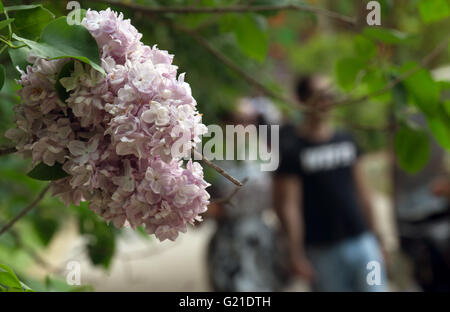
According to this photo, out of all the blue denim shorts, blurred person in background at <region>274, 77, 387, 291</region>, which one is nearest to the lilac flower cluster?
blurred person in background at <region>274, 77, 387, 291</region>

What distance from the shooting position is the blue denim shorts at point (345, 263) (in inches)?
104

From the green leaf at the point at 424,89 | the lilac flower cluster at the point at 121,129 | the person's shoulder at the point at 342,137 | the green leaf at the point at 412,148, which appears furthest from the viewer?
the person's shoulder at the point at 342,137

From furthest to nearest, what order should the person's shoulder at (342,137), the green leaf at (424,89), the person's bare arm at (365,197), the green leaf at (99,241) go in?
1. the person's bare arm at (365,197)
2. the person's shoulder at (342,137)
3. the green leaf at (99,241)
4. the green leaf at (424,89)

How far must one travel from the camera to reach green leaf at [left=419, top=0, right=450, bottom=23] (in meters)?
1.15

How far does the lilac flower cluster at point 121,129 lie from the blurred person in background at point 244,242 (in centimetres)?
225

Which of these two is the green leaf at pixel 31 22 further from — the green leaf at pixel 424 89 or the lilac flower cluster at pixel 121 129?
the green leaf at pixel 424 89

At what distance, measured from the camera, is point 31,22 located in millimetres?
677

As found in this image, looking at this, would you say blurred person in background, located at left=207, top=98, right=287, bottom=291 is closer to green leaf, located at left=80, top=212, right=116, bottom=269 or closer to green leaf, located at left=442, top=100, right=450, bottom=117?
green leaf, located at left=80, top=212, right=116, bottom=269

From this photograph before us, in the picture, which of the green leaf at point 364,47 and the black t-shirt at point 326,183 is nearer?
the green leaf at point 364,47

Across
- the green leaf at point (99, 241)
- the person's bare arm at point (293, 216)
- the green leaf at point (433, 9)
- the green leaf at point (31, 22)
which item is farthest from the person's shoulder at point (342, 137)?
the green leaf at point (31, 22)

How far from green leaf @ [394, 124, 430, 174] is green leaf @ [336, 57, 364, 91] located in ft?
0.58
